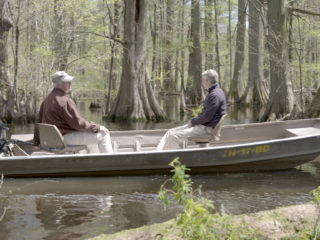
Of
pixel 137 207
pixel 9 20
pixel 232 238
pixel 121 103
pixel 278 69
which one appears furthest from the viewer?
pixel 121 103

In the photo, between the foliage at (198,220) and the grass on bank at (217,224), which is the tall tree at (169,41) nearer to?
the grass on bank at (217,224)

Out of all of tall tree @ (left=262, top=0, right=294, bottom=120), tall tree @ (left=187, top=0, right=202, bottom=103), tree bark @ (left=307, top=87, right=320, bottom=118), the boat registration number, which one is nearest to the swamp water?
the boat registration number

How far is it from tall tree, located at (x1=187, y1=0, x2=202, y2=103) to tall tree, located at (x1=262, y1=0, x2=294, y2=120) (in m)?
9.75

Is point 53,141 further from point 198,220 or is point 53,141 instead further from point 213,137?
point 198,220

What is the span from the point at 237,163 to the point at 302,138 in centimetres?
112

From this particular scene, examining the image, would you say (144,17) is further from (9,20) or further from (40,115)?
(40,115)

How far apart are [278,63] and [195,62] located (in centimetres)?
1113

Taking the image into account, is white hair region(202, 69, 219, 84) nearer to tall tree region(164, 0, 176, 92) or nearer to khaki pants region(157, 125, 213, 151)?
khaki pants region(157, 125, 213, 151)

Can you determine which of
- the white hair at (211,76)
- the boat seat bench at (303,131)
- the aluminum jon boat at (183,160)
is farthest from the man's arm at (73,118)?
the boat seat bench at (303,131)

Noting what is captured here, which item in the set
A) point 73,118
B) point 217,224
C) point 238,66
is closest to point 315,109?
point 73,118

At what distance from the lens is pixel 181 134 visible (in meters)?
6.90

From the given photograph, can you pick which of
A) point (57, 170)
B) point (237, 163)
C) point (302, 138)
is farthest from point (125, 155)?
point (302, 138)

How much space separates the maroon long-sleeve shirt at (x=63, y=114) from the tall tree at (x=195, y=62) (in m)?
15.6

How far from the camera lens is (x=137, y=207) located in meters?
5.28
